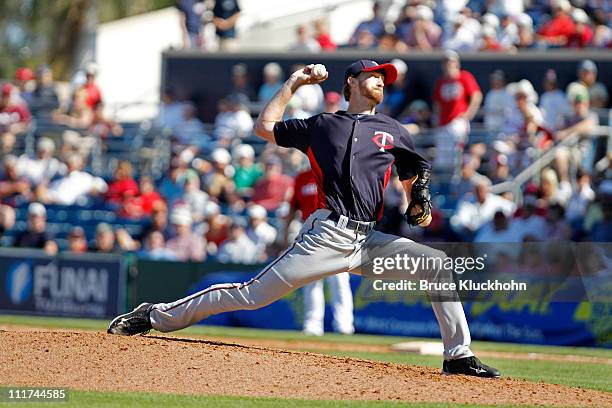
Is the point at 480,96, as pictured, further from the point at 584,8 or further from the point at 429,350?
the point at 429,350

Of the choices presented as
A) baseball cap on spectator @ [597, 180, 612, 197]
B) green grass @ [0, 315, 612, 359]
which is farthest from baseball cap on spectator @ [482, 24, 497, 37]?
green grass @ [0, 315, 612, 359]

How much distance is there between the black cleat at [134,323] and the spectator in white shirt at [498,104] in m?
10.5

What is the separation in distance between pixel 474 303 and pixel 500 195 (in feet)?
8.94

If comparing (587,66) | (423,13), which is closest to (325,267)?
(587,66)

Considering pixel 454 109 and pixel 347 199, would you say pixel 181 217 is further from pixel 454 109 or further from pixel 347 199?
pixel 347 199

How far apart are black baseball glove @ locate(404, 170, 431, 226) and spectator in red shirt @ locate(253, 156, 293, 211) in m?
10.3

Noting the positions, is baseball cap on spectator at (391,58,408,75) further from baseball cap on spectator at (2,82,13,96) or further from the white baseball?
the white baseball

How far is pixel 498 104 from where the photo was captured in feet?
62.6

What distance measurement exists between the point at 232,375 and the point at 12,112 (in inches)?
661

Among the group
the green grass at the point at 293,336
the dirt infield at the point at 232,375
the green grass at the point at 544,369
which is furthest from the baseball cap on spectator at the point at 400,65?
the dirt infield at the point at 232,375

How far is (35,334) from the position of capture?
955 cm

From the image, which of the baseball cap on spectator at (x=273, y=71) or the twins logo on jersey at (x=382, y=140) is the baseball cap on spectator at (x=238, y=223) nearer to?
the baseball cap on spectator at (x=273, y=71)

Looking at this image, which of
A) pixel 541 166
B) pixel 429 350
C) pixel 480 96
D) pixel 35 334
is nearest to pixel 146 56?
pixel 480 96

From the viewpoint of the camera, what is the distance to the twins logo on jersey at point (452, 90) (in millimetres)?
18781
